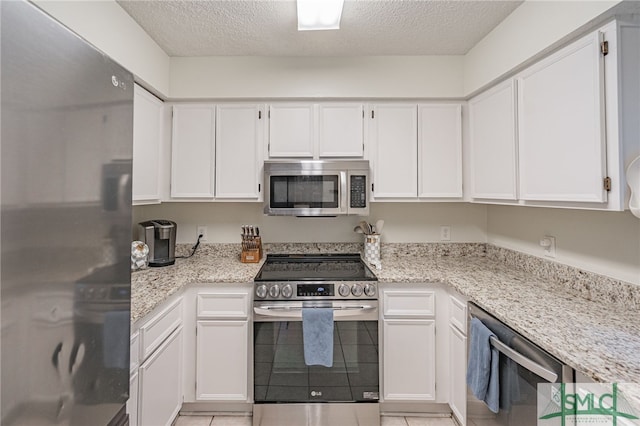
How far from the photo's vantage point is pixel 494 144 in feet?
6.54

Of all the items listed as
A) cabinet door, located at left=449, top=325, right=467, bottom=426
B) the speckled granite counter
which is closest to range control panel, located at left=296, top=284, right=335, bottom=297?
the speckled granite counter

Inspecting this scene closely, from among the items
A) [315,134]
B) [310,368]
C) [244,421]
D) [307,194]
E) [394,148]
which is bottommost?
[244,421]

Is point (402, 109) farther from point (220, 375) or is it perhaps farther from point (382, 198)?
point (220, 375)

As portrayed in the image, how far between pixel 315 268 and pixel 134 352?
124cm

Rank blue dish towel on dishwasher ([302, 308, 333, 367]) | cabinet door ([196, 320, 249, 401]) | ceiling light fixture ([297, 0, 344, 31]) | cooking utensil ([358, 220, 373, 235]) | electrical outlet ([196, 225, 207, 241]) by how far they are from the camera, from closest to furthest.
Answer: ceiling light fixture ([297, 0, 344, 31])
blue dish towel on dishwasher ([302, 308, 333, 367])
cabinet door ([196, 320, 249, 401])
cooking utensil ([358, 220, 373, 235])
electrical outlet ([196, 225, 207, 241])

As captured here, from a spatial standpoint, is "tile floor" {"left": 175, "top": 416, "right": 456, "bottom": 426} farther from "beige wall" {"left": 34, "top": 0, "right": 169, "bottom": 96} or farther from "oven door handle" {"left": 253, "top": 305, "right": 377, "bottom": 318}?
"beige wall" {"left": 34, "top": 0, "right": 169, "bottom": 96}

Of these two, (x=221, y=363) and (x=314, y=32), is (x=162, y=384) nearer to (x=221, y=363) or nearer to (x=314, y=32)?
(x=221, y=363)

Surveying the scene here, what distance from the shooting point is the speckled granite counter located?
3.39 ft

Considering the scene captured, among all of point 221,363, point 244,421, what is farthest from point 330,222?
point 244,421

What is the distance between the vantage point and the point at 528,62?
1688mm

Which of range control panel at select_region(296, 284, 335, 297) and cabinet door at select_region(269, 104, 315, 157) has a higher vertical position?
cabinet door at select_region(269, 104, 315, 157)

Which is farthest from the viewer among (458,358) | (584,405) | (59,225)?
(458,358)

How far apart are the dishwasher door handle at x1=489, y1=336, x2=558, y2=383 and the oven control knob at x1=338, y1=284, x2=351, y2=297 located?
2.64 feet

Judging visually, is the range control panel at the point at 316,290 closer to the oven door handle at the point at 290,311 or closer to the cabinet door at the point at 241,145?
the oven door handle at the point at 290,311
